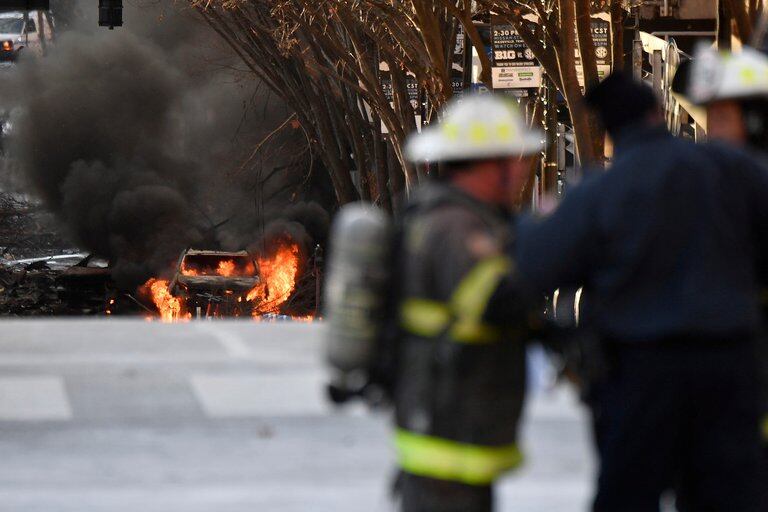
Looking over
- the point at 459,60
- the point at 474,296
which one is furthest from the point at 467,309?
the point at 459,60

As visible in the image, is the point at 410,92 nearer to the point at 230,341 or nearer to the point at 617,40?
the point at 617,40

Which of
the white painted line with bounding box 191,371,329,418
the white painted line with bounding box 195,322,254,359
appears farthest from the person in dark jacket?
the white painted line with bounding box 195,322,254,359

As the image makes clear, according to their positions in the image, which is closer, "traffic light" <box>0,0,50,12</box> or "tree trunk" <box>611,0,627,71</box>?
"traffic light" <box>0,0,50,12</box>

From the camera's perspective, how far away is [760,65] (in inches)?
178

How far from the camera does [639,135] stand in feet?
13.6

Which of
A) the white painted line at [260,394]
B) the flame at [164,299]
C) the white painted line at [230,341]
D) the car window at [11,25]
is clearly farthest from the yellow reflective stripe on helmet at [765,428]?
the car window at [11,25]

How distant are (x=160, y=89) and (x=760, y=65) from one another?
51960 mm

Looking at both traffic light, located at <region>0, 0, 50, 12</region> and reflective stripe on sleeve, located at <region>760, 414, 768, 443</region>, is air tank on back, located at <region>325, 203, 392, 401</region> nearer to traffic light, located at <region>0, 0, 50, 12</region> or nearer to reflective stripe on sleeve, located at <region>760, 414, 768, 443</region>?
reflective stripe on sleeve, located at <region>760, 414, 768, 443</region>

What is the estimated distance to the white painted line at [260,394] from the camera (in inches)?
326

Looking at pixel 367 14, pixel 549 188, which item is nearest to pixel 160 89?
pixel 549 188

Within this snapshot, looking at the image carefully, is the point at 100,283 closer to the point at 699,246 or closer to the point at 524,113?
the point at 524,113

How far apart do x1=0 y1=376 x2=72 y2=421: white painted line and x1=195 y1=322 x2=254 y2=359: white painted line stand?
128 cm

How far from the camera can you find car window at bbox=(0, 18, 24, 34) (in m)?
48.5

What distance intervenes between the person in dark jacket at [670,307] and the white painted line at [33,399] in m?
4.57
